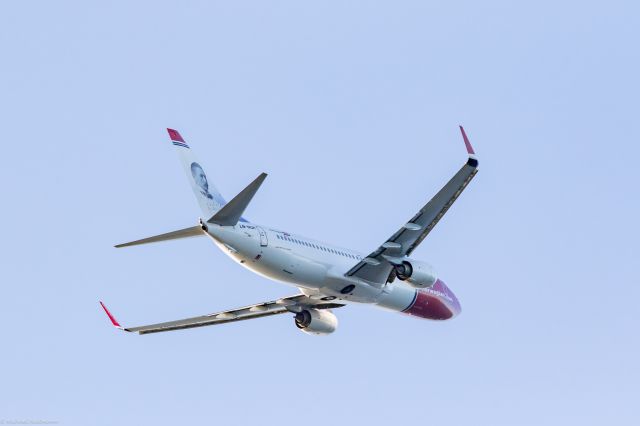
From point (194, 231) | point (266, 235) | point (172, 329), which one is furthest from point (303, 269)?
point (172, 329)

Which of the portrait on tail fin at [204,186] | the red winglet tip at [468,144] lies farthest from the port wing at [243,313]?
the red winglet tip at [468,144]

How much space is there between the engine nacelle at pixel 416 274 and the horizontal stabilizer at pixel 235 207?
31.8 ft

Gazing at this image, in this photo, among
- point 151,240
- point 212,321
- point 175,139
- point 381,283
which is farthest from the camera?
point 212,321

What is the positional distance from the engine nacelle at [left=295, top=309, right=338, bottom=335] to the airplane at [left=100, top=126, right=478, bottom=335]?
0.17 ft

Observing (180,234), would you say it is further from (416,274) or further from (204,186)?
(416,274)

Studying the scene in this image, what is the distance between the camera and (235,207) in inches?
1998

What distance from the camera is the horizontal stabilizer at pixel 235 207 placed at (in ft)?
160

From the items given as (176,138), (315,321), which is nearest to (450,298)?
(315,321)

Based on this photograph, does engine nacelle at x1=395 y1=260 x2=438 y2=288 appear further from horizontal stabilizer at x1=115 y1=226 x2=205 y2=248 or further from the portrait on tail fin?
horizontal stabilizer at x1=115 y1=226 x2=205 y2=248

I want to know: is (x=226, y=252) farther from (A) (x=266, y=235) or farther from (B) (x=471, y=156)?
(B) (x=471, y=156)

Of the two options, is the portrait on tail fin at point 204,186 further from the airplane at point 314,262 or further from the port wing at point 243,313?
the port wing at point 243,313

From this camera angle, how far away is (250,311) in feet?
206

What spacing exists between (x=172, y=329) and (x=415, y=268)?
47.0 feet

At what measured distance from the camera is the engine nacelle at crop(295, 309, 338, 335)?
201ft
